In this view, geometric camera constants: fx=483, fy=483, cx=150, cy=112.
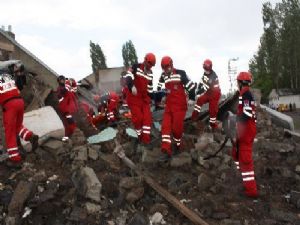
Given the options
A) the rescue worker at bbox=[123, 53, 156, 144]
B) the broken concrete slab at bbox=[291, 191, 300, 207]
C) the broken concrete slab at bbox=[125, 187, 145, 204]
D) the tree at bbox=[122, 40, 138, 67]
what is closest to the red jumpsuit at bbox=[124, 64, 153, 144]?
the rescue worker at bbox=[123, 53, 156, 144]

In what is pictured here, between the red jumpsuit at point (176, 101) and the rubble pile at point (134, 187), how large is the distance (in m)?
0.48

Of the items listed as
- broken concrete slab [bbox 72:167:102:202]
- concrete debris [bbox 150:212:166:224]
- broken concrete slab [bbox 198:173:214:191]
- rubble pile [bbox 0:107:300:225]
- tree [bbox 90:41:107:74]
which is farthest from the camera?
tree [bbox 90:41:107:74]

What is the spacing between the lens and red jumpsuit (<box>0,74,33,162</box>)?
800 cm

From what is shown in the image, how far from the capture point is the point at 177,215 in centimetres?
712

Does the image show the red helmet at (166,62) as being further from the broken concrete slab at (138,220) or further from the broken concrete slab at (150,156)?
the broken concrete slab at (138,220)

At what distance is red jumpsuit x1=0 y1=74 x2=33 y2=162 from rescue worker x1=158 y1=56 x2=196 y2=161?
2.55m

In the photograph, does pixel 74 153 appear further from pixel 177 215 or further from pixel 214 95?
pixel 214 95

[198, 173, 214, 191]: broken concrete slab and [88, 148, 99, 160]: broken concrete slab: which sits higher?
[88, 148, 99, 160]: broken concrete slab

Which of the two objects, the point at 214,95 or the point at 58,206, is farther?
the point at 214,95

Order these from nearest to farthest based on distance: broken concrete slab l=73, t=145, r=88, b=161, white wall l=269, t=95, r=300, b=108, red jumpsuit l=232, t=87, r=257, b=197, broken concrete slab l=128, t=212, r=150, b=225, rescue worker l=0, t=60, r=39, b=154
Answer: broken concrete slab l=128, t=212, r=150, b=225, red jumpsuit l=232, t=87, r=257, b=197, rescue worker l=0, t=60, r=39, b=154, broken concrete slab l=73, t=145, r=88, b=161, white wall l=269, t=95, r=300, b=108

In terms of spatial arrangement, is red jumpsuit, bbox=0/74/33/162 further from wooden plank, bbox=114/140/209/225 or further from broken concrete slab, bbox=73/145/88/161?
wooden plank, bbox=114/140/209/225

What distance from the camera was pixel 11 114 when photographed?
8078 millimetres

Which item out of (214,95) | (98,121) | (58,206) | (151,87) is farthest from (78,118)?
(58,206)

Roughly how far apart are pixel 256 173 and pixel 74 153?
335 cm
